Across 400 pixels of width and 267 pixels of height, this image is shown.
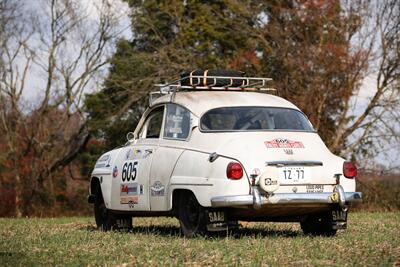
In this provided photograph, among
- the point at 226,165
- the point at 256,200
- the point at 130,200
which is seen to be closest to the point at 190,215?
the point at 226,165

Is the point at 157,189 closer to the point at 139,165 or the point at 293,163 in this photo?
the point at 139,165

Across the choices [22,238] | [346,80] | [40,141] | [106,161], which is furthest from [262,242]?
[40,141]

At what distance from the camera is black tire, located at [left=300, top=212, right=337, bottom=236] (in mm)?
11469

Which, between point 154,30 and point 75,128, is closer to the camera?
point 154,30

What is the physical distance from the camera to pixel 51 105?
50.5m

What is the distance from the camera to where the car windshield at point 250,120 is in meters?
11.2

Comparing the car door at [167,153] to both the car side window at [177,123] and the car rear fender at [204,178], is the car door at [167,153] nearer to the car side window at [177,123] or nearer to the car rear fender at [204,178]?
the car side window at [177,123]

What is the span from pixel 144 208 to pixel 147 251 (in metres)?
3.04

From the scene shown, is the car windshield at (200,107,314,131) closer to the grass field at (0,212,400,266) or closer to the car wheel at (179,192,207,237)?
the car wheel at (179,192,207,237)

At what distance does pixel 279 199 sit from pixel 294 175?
0.38m

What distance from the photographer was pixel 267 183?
1016 centimetres

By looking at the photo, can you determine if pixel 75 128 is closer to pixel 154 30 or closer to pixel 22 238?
pixel 154 30

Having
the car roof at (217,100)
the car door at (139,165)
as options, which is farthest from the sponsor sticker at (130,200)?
the car roof at (217,100)

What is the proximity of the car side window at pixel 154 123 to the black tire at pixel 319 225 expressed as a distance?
2.43 metres
